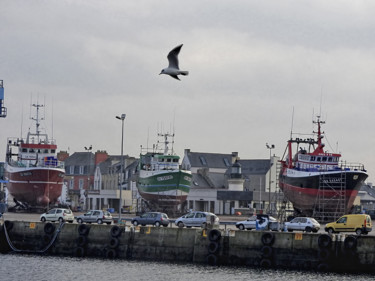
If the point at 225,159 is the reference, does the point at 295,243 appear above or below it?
below

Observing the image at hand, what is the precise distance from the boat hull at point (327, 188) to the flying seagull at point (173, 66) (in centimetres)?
4957

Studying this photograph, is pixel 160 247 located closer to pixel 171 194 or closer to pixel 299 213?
pixel 299 213

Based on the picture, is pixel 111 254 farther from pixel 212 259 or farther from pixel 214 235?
pixel 214 235

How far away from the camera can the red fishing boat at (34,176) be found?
105312 millimetres

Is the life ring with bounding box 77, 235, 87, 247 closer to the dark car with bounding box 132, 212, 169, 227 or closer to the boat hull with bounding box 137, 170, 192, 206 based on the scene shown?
the dark car with bounding box 132, 212, 169, 227

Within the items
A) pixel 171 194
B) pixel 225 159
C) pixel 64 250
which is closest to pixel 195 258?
pixel 64 250

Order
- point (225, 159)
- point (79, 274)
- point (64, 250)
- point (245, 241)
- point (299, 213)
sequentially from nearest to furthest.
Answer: point (79, 274), point (245, 241), point (64, 250), point (299, 213), point (225, 159)

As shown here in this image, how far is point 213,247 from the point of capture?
5566cm

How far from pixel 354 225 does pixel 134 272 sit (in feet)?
53.3

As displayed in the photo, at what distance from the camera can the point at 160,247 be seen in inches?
2272

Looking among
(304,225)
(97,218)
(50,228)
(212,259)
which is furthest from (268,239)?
(97,218)

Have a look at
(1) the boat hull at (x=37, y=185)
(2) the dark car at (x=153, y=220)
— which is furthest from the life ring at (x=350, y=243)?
(1) the boat hull at (x=37, y=185)

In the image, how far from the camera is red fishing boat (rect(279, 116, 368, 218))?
86.0 m

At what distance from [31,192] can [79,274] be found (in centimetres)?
5583
